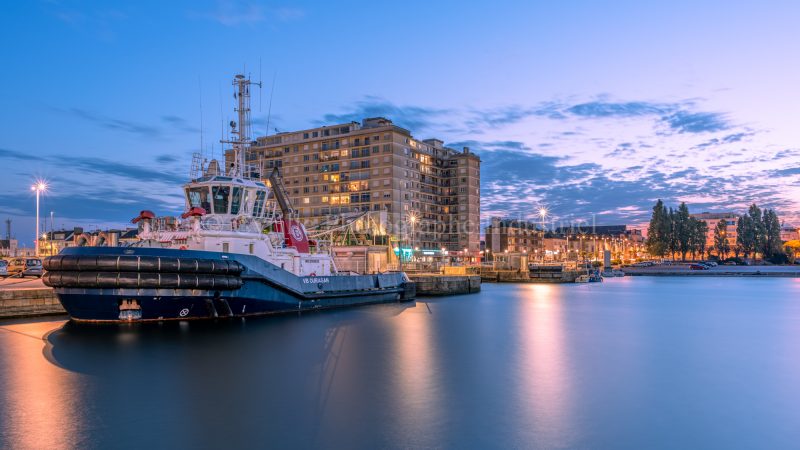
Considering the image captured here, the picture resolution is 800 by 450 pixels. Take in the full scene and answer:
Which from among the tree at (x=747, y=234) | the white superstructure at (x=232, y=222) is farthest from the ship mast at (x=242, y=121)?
the tree at (x=747, y=234)

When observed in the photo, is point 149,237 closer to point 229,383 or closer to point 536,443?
point 229,383

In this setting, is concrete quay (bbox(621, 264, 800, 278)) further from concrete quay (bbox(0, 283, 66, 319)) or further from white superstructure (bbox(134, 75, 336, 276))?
concrete quay (bbox(0, 283, 66, 319))

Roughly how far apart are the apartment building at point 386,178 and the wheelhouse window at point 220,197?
78.8 metres

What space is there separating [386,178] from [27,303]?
9039 centimetres

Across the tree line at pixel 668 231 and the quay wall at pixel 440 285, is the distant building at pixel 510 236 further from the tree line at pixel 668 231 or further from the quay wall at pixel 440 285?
the quay wall at pixel 440 285

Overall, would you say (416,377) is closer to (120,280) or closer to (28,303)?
(120,280)

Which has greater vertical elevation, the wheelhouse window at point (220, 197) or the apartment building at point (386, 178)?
the apartment building at point (386, 178)

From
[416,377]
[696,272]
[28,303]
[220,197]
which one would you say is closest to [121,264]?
[220,197]

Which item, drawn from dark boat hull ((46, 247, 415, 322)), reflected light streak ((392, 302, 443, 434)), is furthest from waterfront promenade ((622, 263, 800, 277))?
reflected light streak ((392, 302, 443, 434))

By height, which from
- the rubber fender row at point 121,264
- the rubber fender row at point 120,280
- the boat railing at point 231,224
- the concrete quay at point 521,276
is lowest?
the concrete quay at point 521,276

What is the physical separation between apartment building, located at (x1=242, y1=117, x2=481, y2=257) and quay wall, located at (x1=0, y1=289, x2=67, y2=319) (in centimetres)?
7983

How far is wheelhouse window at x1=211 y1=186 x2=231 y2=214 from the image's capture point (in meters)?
29.1

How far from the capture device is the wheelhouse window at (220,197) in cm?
2906

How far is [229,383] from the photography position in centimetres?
1606
